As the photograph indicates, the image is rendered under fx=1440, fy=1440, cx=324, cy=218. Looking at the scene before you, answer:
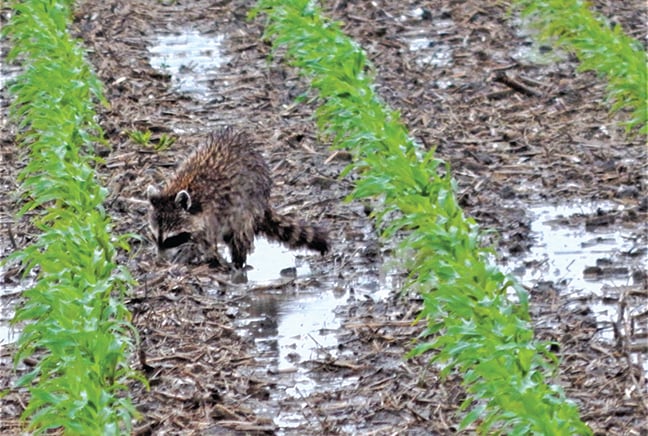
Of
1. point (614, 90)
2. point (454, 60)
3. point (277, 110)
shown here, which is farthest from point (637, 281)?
point (454, 60)

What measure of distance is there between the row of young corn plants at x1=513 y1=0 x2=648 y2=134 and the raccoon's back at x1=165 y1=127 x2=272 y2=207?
9.20ft

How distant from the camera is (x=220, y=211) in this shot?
8.17 m

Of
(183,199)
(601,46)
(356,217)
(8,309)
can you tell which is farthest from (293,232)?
(601,46)

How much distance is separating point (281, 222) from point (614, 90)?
3370 millimetres

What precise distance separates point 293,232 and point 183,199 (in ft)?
2.21

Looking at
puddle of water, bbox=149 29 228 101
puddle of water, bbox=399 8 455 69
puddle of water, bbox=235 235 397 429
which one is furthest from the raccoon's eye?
puddle of water, bbox=399 8 455 69

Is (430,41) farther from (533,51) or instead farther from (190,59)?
(190,59)

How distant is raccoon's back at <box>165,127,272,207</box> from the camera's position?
8.14m

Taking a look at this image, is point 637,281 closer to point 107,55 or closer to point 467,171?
point 467,171

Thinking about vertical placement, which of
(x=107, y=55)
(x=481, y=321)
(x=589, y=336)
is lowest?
(x=107, y=55)

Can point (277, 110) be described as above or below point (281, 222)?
below

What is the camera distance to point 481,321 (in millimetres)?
6066

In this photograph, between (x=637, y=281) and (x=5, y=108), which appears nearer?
(x=637, y=281)

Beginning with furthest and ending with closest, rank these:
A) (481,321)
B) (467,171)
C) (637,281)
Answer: (467,171) → (637,281) → (481,321)
